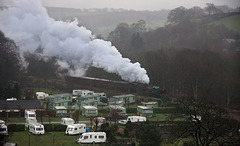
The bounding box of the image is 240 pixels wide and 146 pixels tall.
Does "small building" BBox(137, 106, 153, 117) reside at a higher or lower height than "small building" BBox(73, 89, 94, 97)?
lower

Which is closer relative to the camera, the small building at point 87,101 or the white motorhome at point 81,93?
the small building at point 87,101

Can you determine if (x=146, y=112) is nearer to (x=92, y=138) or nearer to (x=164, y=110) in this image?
(x=164, y=110)

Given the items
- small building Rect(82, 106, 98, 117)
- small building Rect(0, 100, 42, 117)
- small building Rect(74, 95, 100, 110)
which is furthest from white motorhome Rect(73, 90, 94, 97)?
small building Rect(0, 100, 42, 117)

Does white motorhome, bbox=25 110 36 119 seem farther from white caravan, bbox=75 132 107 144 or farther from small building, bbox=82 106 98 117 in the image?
white caravan, bbox=75 132 107 144

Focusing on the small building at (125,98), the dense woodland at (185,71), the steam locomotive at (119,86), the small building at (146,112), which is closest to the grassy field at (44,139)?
the small building at (146,112)

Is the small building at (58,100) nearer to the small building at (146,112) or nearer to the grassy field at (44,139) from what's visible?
the small building at (146,112)

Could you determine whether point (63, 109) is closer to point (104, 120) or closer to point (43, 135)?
point (104, 120)

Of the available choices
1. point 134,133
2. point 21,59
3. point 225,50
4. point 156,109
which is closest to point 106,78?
point 21,59

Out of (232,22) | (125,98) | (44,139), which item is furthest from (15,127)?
(232,22)
